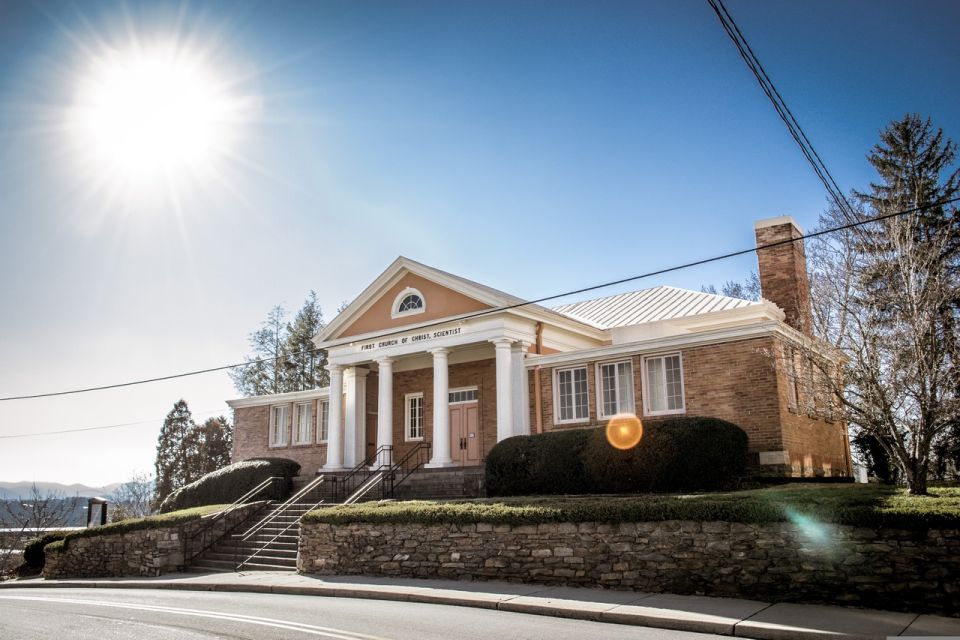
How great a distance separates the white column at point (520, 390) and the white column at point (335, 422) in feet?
23.5

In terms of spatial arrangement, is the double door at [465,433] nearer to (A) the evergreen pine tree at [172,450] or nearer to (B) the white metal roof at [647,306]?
(B) the white metal roof at [647,306]

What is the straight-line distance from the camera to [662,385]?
781 inches

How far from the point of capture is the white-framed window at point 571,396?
21.3 metres

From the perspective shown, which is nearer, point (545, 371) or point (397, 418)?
point (545, 371)

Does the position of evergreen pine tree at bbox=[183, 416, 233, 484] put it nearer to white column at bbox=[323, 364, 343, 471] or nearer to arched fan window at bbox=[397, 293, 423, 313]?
white column at bbox=[323, 364, 343, 471]

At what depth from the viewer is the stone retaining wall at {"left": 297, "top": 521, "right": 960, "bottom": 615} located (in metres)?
9.16

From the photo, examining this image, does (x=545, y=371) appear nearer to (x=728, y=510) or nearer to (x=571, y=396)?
(x=571, y=396)

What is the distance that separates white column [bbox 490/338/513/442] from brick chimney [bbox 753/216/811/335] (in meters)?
8.17

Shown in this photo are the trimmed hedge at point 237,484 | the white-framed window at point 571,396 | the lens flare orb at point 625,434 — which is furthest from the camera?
the trimmed hedge at point 237,484

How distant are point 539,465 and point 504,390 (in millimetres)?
3662

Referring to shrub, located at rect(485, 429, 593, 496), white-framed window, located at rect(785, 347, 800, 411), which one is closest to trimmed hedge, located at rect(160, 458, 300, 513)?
shrub, located at rect(485, 429, 593, 496)

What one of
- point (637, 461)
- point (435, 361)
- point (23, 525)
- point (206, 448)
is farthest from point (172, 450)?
point (637, 461)

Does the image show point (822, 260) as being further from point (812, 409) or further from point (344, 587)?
point (344, 587)

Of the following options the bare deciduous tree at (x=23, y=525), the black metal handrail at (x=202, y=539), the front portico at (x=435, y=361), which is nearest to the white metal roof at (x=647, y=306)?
the front portico at (x=435, y=361)
